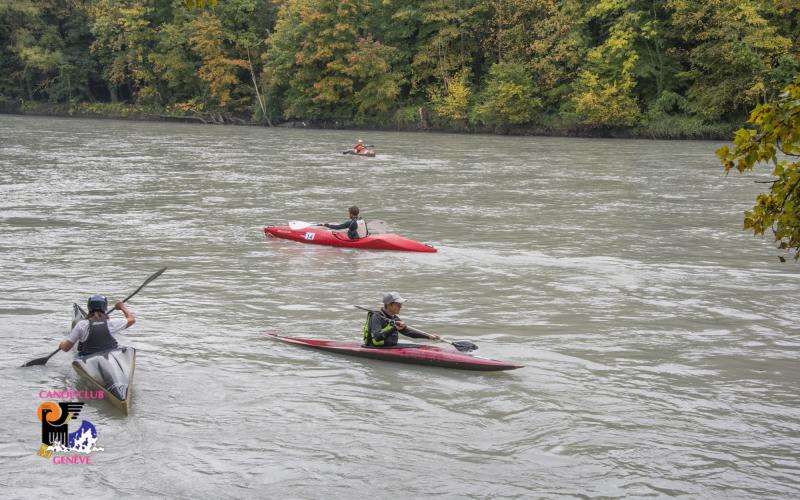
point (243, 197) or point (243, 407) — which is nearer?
point (243, 407)

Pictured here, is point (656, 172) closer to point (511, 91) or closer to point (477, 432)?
point (511, 91)

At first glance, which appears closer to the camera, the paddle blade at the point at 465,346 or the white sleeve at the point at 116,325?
the white sleeve at the point at 116,325

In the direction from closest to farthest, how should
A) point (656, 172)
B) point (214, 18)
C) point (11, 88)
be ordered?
point (656, 172) < point (214, 18) < point (11, 88)

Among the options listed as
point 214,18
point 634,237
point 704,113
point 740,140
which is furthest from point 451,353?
point 214,18

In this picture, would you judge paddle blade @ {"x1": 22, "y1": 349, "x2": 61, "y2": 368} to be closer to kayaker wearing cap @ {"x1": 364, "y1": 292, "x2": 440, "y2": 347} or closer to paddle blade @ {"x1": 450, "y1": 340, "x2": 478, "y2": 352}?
kayaker wearing cap @ {"x1": 364, "y1": 292, "x2": 440, "y2": 347}

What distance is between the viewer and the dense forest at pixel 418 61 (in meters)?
40.2

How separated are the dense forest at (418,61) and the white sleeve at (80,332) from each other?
3501cm

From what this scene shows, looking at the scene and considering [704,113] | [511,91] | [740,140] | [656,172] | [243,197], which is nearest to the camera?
[740,140]

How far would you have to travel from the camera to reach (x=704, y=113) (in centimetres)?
3997

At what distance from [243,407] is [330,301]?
13.0 ft

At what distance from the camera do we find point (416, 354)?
29.9ft

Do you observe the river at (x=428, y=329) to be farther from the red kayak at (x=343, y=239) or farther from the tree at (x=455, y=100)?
the tree at (x=455, y=100)
